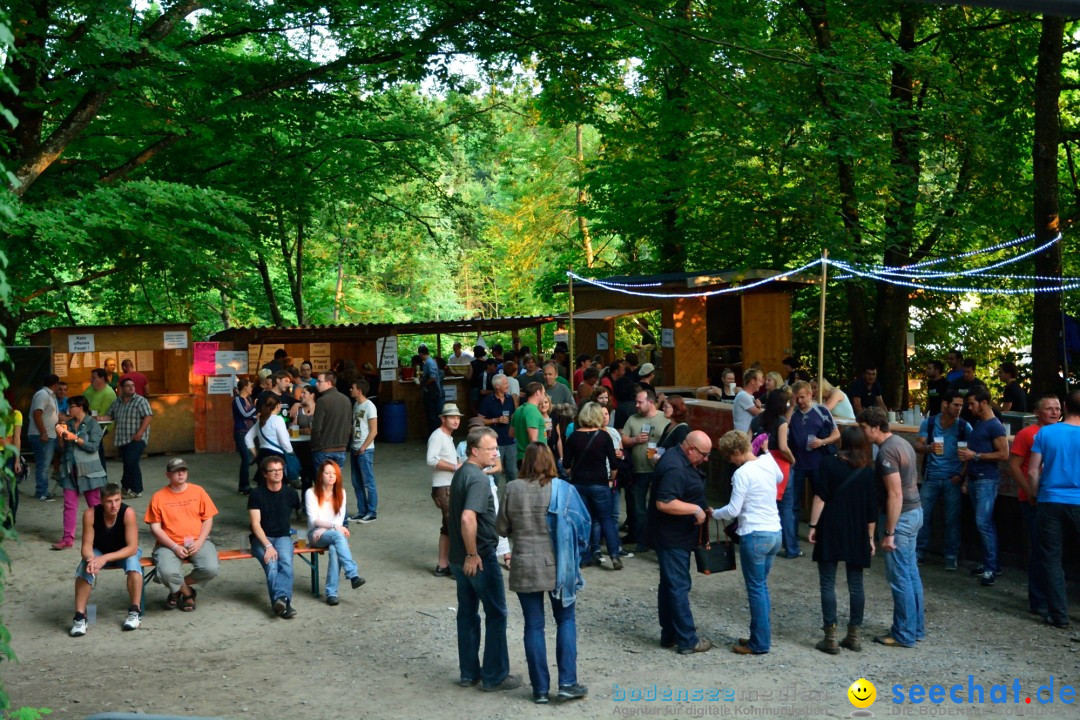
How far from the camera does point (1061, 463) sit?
8.56m

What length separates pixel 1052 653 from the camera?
8031 mm

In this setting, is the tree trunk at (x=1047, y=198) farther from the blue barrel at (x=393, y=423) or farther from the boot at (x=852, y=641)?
the blue barrel at (x=393, y=423)

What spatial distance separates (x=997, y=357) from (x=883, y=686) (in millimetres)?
18893

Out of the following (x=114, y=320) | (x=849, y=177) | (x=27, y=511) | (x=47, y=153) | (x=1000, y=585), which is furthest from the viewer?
(x=114, y=320)

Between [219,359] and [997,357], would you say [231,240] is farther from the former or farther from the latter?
[997,357]

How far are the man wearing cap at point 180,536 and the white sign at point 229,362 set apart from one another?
1044 centimetres

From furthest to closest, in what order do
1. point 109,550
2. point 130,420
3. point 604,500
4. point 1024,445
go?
point 130,420 < point 604,500 < point 109,550 < point 1024,445

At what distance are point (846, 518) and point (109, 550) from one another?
6.36 metres

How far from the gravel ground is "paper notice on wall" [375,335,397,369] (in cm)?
976

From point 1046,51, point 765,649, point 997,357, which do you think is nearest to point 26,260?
point 765,649

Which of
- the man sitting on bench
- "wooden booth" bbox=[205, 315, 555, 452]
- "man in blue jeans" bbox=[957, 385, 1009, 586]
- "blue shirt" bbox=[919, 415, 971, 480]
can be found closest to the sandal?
the man sitting on bench

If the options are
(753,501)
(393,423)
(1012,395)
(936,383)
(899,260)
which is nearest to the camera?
(753,501)

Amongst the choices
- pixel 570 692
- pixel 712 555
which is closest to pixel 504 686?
pixel 570 692

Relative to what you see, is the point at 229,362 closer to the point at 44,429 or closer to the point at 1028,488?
the point at 44,429
